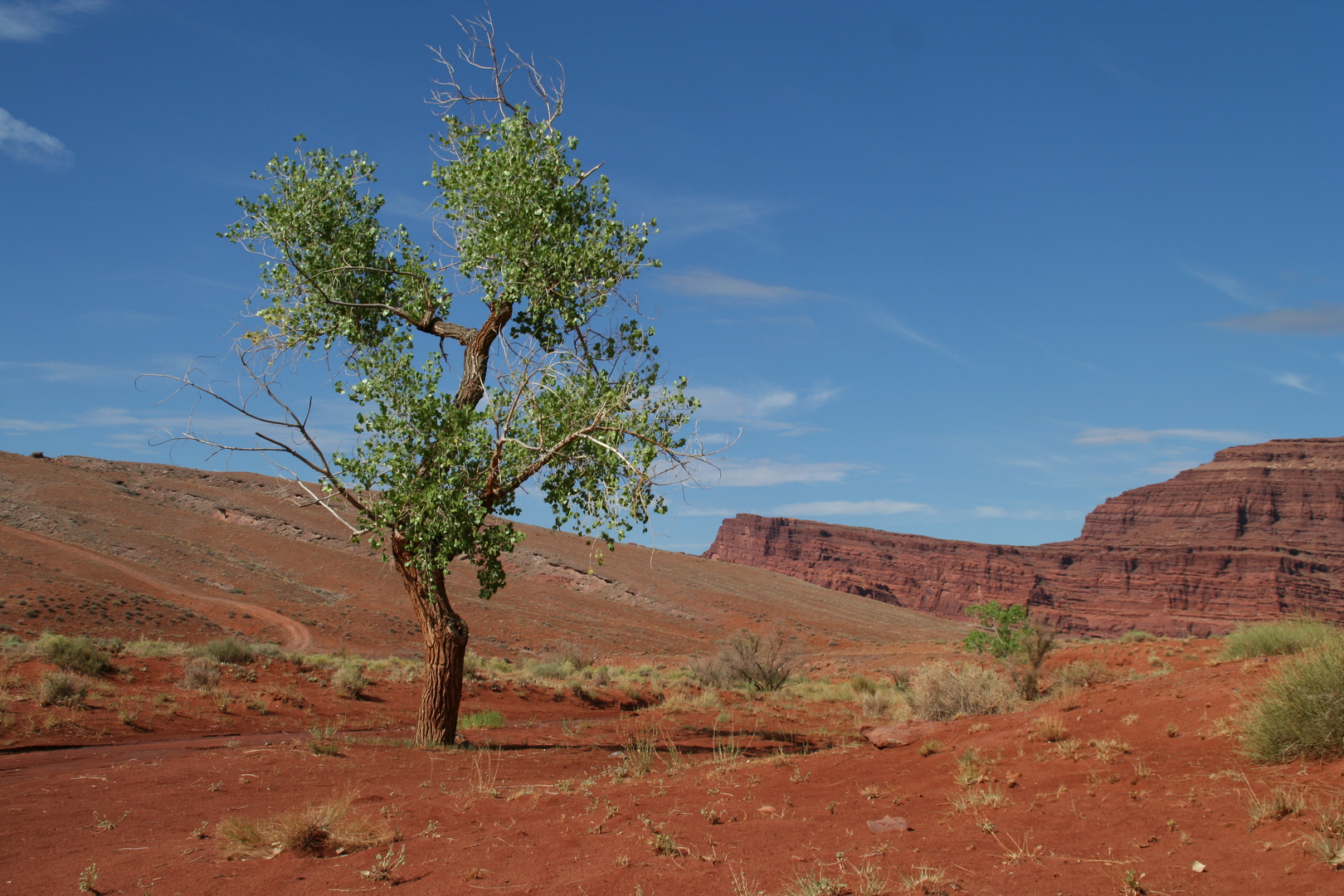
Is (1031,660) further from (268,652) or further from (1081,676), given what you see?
(268,652)

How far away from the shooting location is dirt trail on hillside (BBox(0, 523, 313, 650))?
1455 inches

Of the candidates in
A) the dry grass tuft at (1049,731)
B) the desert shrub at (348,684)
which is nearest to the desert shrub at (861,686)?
the desert shrub at (348,684)

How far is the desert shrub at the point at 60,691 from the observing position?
568 inches

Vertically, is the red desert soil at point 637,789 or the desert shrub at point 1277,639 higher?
the desert shrub at point 1277,639

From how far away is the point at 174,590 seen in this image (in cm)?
4022

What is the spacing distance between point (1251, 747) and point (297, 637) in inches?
1421

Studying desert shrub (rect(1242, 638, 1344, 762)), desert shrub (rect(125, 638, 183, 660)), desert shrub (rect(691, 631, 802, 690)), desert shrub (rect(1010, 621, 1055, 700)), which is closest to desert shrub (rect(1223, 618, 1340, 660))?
desert shrub (rect(1010, 621, 1055, 700))

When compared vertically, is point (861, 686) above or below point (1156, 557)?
below

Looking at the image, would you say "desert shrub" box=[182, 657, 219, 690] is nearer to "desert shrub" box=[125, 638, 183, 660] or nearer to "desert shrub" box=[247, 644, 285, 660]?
"desert shrub" box=[125, 638, 183, 660]

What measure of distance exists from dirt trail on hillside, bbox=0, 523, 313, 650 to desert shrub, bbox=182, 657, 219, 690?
16.9 m

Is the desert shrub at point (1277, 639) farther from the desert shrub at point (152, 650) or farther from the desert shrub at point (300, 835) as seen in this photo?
the desert shrub at point (152, 650)

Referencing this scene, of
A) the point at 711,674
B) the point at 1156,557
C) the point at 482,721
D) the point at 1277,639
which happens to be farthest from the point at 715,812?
the point at 1156,557

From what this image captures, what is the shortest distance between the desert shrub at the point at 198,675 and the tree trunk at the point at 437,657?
323 inches

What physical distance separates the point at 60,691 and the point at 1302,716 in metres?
18.2
